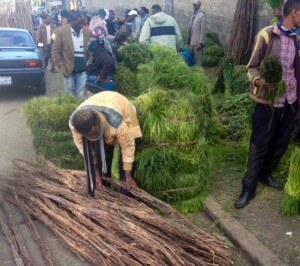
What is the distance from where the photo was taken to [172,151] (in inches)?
169

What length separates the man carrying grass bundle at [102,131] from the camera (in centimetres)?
368

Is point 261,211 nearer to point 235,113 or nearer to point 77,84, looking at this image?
point 235,113

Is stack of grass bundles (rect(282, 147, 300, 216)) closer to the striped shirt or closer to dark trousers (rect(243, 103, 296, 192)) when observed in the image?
dark trousers (rect(243, 103, 296, 192))

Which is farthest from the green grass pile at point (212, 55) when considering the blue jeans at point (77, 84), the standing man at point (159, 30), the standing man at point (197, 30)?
the blue jeans at point (77, 84)

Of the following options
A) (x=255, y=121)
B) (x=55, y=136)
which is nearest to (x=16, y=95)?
(x=55, y=136)

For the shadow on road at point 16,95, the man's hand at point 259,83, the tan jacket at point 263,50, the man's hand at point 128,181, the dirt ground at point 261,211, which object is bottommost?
the shadow on road at point 16,95

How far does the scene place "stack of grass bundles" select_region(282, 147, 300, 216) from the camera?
4.00m

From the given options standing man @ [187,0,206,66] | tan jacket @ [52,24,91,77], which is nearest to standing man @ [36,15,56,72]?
standing man @ [187,0,206,66]

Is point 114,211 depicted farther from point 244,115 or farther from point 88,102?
point 244,115

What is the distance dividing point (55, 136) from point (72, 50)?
95.3 inches

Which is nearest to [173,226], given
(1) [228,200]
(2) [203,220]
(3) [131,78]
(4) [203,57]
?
(2) [203,220]

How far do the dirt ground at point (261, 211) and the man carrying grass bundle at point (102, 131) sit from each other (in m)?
1.18

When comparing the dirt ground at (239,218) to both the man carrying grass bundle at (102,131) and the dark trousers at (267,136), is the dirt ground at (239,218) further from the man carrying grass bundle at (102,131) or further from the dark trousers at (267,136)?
the man carrying grass bundle at (102,131)

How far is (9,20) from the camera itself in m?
18.4
